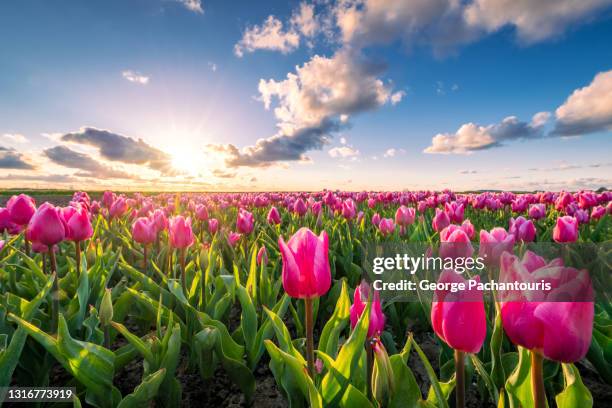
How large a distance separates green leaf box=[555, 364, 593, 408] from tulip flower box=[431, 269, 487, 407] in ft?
0.99

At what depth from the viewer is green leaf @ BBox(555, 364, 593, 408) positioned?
3.73ft

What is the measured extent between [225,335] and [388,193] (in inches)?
372

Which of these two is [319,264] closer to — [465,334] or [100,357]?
[465,334]

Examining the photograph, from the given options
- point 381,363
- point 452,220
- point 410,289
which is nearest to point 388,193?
point 452,220

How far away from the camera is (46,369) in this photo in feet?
6.89

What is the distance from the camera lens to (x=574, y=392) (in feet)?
3.80

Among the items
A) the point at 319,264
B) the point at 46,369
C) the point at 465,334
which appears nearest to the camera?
the point at 465,334

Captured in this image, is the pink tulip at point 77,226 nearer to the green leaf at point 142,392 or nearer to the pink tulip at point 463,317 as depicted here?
the green leaf at point 142,392

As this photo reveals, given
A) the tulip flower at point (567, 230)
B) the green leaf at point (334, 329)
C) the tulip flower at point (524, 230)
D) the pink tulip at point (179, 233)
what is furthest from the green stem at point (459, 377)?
the tulip flower at point (567, 230)

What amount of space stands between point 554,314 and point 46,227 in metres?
3.40

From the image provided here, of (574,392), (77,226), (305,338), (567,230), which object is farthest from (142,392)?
(567,230)

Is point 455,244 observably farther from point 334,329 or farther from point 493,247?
point 334,329

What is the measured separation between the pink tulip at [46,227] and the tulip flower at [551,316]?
3221 millimetres

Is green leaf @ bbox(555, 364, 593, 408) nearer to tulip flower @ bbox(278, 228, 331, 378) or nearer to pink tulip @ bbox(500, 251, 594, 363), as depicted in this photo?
pink tulip @ bbox(500, 251, 594, 363)
